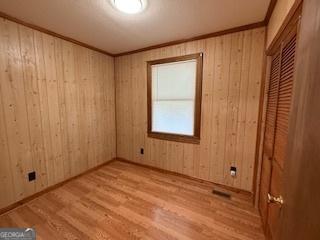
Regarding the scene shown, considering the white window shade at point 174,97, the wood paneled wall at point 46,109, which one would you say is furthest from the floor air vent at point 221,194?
the wood paneled wall at point 46,109

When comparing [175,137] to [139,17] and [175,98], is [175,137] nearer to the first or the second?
[175,98]

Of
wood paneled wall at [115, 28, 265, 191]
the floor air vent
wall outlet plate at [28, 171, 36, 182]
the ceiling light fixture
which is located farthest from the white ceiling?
the floor air vent

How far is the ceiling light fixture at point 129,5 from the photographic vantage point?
1578 millimetres

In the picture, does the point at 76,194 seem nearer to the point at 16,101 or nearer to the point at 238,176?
the point at 16,101

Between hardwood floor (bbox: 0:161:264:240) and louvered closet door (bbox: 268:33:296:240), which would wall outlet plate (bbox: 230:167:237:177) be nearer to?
hardwood floor (bbox: 0:161:264:240)

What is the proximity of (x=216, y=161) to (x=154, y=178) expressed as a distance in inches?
43.0

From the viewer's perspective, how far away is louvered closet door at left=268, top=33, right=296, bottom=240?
1196 mm

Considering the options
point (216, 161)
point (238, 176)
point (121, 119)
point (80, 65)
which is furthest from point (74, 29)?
point (238, 176)

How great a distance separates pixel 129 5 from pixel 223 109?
1.76m

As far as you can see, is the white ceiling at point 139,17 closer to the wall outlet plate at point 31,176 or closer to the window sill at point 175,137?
the window sill at point 175,137

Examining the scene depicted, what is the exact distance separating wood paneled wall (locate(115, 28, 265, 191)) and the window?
4.2 inches

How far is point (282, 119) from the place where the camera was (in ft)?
4.35

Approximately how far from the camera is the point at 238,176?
7.62 feet

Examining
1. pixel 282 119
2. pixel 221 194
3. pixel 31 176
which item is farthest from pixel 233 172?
pixel 31 176
